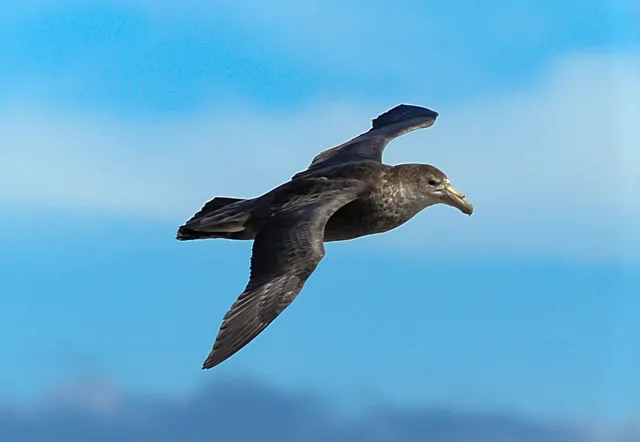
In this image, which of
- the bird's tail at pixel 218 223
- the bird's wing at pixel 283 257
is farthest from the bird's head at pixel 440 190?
the bird's tail at pixel 218 223

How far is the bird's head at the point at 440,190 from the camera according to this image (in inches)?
535

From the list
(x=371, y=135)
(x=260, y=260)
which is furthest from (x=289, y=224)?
(x=371, y=135)

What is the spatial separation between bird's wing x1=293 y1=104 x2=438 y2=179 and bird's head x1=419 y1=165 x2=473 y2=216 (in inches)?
46.6

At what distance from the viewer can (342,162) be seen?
14.3 metres

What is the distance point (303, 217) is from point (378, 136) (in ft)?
12.8

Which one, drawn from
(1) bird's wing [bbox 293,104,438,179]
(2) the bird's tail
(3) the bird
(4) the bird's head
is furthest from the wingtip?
(2) the bird's tail

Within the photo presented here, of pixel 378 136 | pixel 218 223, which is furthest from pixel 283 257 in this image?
pixel 378 136

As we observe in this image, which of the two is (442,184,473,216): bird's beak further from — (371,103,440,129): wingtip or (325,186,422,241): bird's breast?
(371,103,440,129): wingtip

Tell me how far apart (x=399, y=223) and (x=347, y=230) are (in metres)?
0.63

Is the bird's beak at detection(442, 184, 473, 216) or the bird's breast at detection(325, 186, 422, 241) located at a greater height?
the bird's beak at detection(442, 184, 473, 216)

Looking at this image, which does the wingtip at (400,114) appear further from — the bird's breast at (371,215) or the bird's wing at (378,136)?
the bird's breast at (371,215)

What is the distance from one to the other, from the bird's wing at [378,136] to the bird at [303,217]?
41 millimetres

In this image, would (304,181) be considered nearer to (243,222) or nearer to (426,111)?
(243,222)

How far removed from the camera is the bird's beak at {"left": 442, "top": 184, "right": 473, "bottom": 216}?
13742 millimetres
